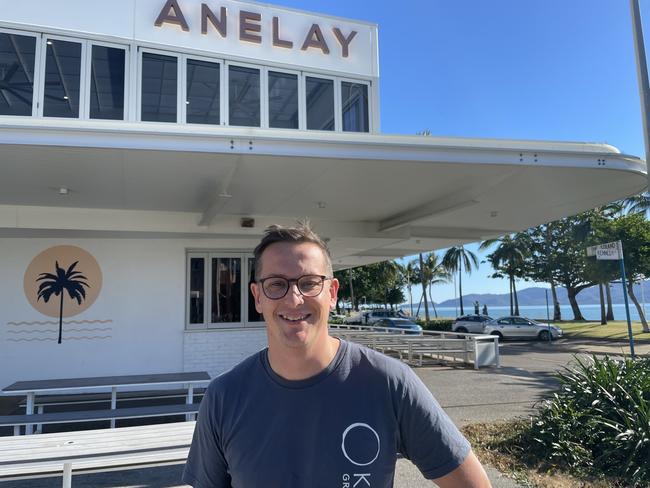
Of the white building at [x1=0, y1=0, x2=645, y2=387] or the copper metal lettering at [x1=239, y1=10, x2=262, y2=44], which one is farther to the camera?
the copper metal lettering at [x1=239, y1=10, x2=262, y2=44]

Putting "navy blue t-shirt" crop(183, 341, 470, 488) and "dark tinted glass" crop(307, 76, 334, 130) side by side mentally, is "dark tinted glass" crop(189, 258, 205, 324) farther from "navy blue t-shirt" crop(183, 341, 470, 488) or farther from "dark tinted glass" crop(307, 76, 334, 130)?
"navy blue t-shirt" crop(183, 341, 470, 488)

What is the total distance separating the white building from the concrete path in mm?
3146

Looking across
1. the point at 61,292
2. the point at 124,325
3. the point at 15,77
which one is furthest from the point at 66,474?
the point at 15,77

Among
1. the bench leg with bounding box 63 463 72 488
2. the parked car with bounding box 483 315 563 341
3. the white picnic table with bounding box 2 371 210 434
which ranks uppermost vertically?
the white picnic table with bounding box 2 371 210 434

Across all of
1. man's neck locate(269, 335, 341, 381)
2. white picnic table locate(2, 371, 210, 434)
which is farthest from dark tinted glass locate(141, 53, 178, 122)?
man's neck locate(269, 335, 341, 381)

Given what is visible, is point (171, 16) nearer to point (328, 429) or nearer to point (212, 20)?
point (212, 20)

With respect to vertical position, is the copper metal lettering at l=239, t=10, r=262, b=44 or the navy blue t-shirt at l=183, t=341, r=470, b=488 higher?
the copper metal lettering at l=239, t=10, r=262, b=44

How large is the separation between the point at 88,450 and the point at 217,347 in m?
4.78

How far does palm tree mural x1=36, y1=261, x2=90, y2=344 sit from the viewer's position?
28.6ft

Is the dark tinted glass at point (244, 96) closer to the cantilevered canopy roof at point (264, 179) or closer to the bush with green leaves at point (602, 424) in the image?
the cantilevered canopy roof at point (264, 179)

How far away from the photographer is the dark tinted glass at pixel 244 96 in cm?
981

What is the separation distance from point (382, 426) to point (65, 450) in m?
4.18

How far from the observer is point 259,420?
5.63 ft

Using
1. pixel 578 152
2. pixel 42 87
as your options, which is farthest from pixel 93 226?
pixel 578 152
